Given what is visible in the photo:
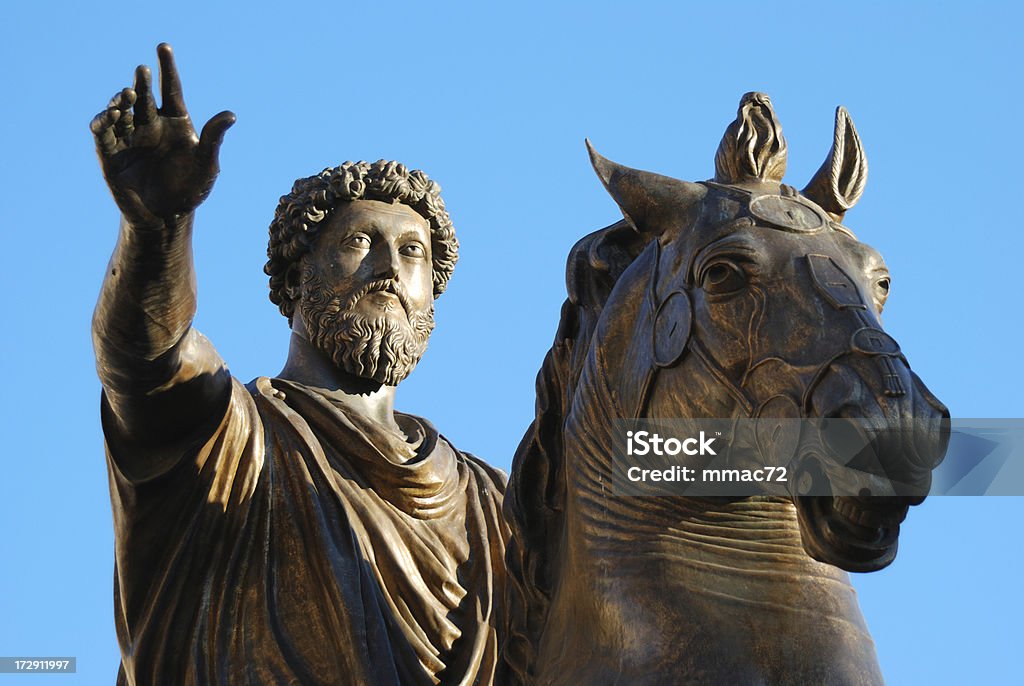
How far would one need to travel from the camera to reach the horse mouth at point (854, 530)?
228 inches

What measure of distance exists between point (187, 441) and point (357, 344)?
1330mm

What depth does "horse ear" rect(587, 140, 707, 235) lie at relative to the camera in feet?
22.2

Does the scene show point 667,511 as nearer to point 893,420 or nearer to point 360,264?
point 893,420

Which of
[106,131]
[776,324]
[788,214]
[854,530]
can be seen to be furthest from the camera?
[106,131]

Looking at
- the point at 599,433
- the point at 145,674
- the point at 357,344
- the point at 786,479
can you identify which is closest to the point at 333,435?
the point at 357,344

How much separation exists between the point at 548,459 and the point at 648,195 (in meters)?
0.97

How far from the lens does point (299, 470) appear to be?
8.54m

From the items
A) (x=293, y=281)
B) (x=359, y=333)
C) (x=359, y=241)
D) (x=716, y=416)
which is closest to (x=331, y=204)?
(x=359, y=241)

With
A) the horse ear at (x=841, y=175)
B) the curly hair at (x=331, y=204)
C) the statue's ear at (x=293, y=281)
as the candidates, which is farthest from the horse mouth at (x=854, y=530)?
the statue's ear at (x=293, y=281)

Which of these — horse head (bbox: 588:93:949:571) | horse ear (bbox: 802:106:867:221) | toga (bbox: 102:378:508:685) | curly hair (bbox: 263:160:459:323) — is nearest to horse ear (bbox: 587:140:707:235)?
horse head (bbox: 588:93:949:571)

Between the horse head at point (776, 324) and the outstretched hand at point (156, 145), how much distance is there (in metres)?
1.35

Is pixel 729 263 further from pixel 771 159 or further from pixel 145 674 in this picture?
pixel 145 674

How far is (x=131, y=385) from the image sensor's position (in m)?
7.61

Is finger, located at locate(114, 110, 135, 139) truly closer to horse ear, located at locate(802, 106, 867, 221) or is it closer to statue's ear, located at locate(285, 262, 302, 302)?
horse ear, located at locate(802, 106, 867, 221)
